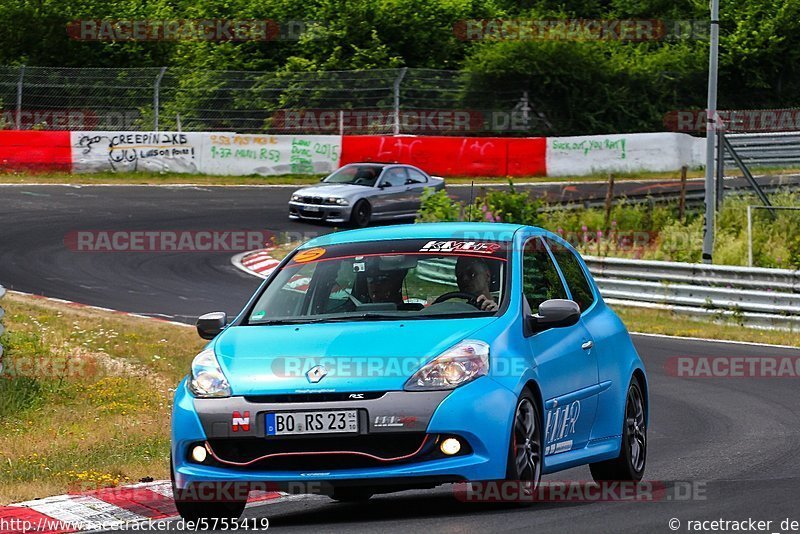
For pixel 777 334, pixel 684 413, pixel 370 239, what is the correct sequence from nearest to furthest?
pixel 370 239
pixel 684 413
pixel 777 334

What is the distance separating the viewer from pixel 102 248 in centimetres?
2788

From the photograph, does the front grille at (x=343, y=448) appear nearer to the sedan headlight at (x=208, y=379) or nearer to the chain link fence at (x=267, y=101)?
the sedan headlight at (x=208, y=379)

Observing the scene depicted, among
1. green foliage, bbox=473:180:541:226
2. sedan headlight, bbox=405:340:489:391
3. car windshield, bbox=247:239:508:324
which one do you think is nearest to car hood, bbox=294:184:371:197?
green foliage, bbox=473:180:541:226

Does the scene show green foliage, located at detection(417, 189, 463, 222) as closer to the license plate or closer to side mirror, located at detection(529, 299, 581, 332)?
side mirror, located at detection(529, 299, 581, 332)

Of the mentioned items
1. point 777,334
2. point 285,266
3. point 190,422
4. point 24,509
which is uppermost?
point 285,266

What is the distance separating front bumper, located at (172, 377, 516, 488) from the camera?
24.1 feet

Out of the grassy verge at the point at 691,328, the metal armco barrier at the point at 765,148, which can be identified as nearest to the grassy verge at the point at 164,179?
the metal armco barrier at the point at 765,148

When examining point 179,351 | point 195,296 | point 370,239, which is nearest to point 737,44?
point 195,296

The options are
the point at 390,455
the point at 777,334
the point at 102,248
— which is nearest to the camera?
the point at 390,455

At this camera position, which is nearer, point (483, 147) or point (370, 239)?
point (370, 239)

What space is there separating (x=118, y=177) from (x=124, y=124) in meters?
2.51

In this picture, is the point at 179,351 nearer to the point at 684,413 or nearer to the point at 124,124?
the point at 684,413

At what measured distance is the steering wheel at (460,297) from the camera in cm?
848

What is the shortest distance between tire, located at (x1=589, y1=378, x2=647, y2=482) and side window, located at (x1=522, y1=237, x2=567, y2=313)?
2.96 ft
